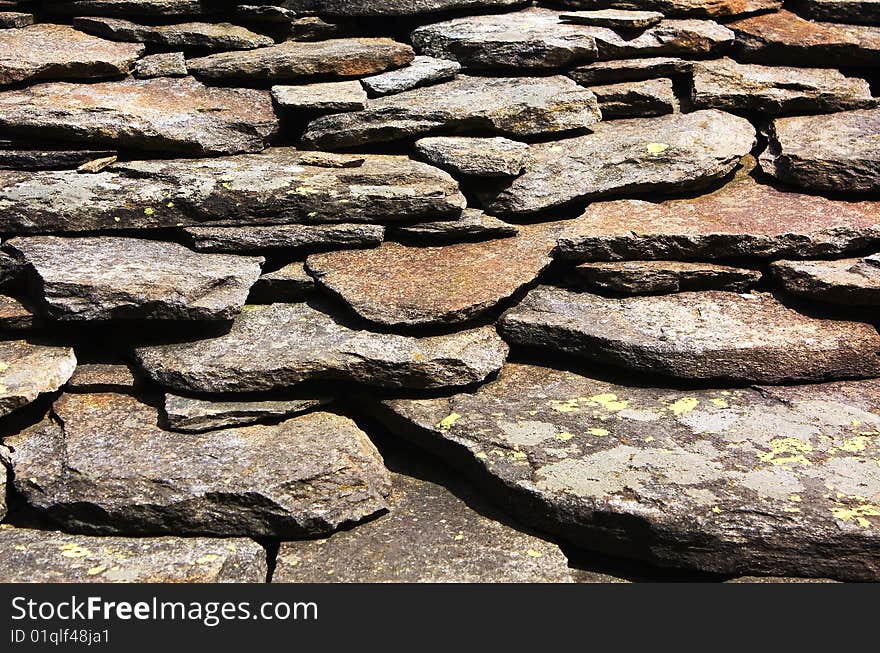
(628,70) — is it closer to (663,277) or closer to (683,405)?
(663,277)

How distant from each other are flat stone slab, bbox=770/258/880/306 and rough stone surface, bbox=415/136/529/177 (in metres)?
1.40

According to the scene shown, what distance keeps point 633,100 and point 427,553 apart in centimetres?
305

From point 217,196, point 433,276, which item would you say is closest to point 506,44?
point 433,276

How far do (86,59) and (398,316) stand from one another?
2378 millimetres

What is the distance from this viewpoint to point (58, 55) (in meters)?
5.36

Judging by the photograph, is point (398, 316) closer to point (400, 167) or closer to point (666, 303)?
point (400, 167)

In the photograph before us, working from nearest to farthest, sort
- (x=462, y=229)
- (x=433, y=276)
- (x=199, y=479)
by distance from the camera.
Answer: (x=199, y=479) → (x=433, y=276) → (x=462, y=229)

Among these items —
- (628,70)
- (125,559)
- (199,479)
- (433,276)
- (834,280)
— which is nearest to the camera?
(125,559)

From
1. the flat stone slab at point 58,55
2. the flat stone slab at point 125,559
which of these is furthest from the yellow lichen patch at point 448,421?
the flat stone slab at point 58,55

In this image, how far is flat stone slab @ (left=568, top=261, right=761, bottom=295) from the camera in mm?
4797

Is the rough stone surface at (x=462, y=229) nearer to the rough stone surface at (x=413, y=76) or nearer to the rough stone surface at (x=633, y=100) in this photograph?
the rough stone surface at (x=413, y=76)

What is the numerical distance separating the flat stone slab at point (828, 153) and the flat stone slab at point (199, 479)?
9.22ft

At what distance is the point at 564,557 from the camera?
12.9 ft

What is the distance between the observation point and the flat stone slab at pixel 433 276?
452 centimetres
